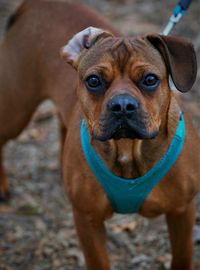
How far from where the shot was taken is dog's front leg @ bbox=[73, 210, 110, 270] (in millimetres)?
4117

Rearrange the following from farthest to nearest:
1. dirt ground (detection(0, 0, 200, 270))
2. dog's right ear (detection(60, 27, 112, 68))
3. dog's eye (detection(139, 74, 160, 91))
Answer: dirt ground (detection(0, 0, 200, 270)) → dog's right ear (detection(60, 27, 112, 68)) → dog's eye (detection(139, 74, 160, 91))

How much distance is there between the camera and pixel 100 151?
392 centimetres

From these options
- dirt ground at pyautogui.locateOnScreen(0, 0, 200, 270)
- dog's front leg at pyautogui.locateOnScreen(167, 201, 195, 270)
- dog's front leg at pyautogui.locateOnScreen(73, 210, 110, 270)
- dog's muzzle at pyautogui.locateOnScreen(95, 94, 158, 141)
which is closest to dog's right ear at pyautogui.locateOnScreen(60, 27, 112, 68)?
dog's muzzle at pyautogui.locateOnScreen(95, 94, 158, 141)

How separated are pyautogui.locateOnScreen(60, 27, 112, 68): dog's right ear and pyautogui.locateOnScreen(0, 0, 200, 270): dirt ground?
→ 5.47 ft

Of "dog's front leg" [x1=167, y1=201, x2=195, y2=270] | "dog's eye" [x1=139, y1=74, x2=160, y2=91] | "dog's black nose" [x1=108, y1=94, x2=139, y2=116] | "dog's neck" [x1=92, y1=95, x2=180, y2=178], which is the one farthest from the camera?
"dog's front leg" [x1=167, y1=201, x2=195, y2=270]

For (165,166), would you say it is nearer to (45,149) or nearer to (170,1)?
(45,149)

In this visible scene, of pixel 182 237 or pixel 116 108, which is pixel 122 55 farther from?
pixel 182 237

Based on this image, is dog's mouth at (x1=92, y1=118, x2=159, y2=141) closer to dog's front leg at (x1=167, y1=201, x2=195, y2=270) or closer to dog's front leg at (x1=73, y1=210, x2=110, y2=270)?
dog's front leg at (x1=73, y1=210, x2=110, y2=270)

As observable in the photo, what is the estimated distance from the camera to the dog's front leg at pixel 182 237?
4.27 meters

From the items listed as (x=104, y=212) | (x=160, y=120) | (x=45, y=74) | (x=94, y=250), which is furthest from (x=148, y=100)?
(x=45, y=74)

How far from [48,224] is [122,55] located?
2138 mm

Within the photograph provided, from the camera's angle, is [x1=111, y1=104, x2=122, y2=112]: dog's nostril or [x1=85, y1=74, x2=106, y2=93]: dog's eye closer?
[x1=111, y1=104, x2=122, y2=112]: dog's nostril

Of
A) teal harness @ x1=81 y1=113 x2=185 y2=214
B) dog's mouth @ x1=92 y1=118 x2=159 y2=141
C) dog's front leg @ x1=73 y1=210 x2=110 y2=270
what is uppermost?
dog's mouth @ x1=92 y1=118 x2=159 y2=141

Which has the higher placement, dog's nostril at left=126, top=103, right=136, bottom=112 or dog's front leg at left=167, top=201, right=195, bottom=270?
dog's nostril at left=126, top=103, right=136, bottom=112
